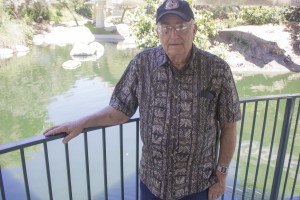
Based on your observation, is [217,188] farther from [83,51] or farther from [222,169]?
[83,51]

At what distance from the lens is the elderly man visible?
4.66 feet

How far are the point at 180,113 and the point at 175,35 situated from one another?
0.35 m

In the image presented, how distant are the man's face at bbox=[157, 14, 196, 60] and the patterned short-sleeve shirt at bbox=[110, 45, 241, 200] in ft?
0.17

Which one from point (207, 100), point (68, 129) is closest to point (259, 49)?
point (207, 100)

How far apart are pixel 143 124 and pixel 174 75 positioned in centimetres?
28

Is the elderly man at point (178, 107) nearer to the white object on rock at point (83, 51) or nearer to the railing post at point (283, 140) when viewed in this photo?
the railing post at point (283, 140)

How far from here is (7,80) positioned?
1162 cm

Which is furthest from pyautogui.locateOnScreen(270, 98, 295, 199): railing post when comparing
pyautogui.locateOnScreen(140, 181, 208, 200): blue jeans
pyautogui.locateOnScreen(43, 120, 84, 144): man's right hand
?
pyautogui.locateOnScreen(43, 120, 84, 144): man's right hand

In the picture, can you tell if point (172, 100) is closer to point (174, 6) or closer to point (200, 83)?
point (200, 83)

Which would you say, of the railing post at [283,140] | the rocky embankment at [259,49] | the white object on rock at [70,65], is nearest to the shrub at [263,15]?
the rocky embankment at [259,49]

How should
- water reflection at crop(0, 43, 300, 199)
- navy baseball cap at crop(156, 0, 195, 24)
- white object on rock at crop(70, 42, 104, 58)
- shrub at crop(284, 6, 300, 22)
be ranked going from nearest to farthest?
navy baseball cap at crop(156, 0, 195, 24) < water reflection at crop(0, 43, 300, 199) < white object on rock at crop(70, 42, 104, 58) < shrub at crop(284, 6, 300, 22)

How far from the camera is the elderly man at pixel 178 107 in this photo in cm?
142

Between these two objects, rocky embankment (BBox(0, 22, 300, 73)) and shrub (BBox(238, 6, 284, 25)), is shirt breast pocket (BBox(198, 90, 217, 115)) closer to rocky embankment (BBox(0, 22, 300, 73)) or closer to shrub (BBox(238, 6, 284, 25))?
rocky embankment (BBox(0, 22, 300, 73))

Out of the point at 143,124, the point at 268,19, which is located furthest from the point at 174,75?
the point at 268,19
